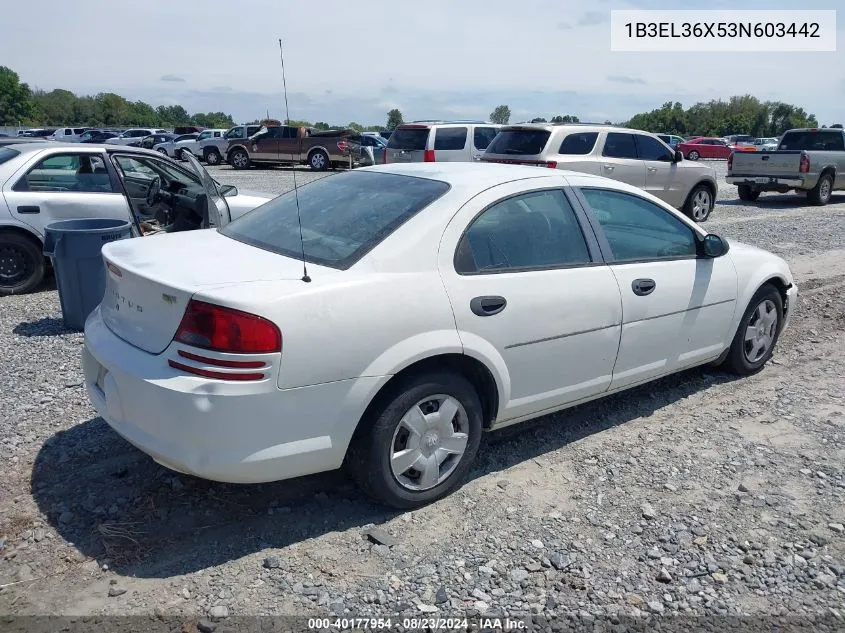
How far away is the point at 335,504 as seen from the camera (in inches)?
141

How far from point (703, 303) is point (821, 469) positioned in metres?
1.18

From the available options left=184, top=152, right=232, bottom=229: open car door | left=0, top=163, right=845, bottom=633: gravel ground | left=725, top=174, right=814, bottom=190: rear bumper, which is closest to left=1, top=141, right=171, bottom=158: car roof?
left=184, top=152, right=232, bottom=229: open car door

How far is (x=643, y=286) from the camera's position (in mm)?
4207

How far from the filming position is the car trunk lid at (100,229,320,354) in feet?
10.1

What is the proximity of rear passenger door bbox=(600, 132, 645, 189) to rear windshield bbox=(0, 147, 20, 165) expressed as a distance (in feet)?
28.0

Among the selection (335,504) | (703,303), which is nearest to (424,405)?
(335,504)

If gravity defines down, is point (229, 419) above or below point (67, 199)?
below

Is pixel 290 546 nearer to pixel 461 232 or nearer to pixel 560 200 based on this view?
pixel 461 232

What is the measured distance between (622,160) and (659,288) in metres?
8.68

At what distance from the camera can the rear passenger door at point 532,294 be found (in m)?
3.51

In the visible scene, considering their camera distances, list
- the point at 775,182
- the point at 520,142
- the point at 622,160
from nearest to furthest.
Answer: the point at 520,142, the point at 622,160, the point at 775,182

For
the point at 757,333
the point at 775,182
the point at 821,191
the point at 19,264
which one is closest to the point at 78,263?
the point at 19,264

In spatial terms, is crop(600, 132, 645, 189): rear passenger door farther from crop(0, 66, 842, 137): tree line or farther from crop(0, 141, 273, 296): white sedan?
crop(0, 66, 842, 137): tree line

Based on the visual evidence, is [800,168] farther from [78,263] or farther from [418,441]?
[418,441]
